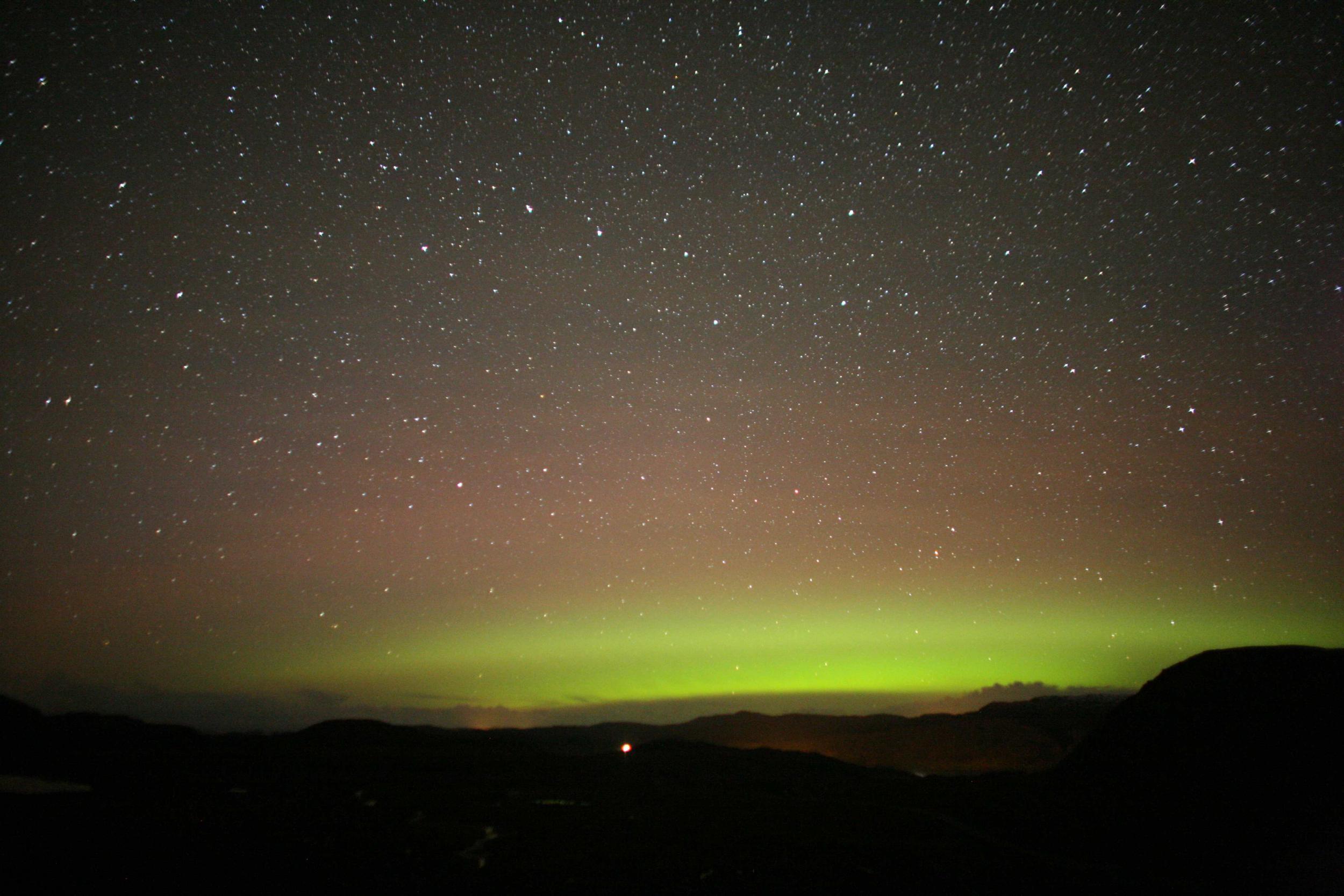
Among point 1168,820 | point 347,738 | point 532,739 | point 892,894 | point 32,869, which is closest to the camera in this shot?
point 32,869

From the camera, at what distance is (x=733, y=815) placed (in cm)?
2147

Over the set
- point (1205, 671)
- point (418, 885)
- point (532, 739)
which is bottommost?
point (532, 739)

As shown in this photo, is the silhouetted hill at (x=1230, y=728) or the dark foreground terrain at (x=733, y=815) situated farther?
the silhouetted hill at (x=1230, y=728)

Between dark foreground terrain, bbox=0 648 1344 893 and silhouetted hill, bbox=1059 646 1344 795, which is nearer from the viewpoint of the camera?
dark foreground terrain, bbox=0 648 1344 893

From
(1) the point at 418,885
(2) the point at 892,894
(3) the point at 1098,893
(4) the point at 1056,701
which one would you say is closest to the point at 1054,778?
(3) the point at 1098,893

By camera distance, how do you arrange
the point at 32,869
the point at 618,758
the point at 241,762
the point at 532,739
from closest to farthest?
the point at 32,869, the point at 241,762, the point at 618,758, the point at 532,739

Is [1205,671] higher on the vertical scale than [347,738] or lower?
higher

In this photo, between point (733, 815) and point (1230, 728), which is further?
point (1230, 728)

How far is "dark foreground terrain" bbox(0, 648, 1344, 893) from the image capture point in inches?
563

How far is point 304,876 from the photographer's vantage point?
43.9 ft

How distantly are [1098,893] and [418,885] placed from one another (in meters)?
13.2

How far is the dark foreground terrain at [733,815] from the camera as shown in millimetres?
14297

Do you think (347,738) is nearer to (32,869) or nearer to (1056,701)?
(32,869)

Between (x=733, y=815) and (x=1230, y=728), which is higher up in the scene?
(x=1230, y=728)
